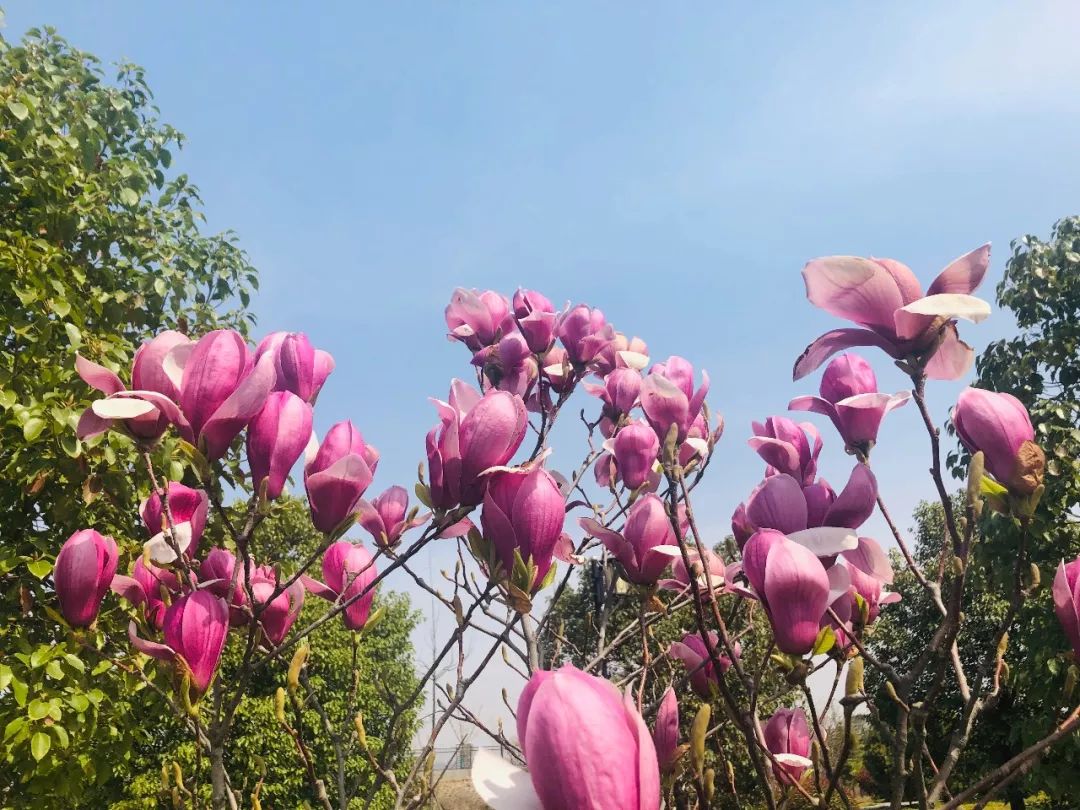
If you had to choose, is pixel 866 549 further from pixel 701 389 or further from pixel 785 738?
pixel 701 389

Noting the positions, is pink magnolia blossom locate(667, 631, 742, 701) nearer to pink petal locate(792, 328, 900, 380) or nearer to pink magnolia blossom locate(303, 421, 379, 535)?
pink petal locate(792, 328, 900, 380)

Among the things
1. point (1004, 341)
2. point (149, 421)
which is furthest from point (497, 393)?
point (1004, 341)

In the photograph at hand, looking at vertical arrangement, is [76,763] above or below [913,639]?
below

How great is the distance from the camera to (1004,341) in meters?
8.62

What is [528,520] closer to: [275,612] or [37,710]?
[275,612]

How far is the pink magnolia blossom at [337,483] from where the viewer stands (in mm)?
1053

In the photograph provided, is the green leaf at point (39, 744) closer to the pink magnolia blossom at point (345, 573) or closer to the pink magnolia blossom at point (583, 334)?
the pink magnolia blossom at point (345, 573)

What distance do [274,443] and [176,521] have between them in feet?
1.00

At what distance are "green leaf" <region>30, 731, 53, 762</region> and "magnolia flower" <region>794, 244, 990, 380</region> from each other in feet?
9.73

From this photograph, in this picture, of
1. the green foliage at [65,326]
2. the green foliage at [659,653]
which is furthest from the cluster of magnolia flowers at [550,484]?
the green foliage at [65,326]

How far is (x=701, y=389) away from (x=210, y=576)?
1.01m

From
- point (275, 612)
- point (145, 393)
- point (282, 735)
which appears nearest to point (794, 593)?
point (145, 393)

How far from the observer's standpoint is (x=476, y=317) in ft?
6.48

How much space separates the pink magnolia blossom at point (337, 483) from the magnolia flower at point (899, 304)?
64 centimetres
